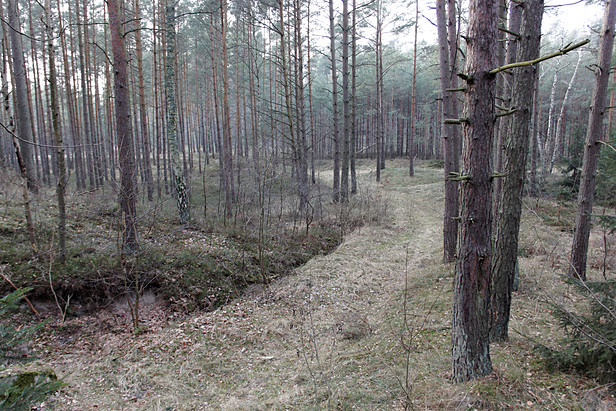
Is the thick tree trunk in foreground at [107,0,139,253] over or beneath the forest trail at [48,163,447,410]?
over

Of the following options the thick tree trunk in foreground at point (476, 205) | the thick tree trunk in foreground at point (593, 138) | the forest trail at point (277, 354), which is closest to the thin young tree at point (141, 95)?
the forest trail at point (277, 354)

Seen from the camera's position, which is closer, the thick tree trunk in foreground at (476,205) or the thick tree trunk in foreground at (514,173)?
the thick tree trunk in foreground at (476,205)

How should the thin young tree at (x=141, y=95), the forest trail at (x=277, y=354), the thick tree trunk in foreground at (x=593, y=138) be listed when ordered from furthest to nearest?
the thin young tree at (x=141, y=95), the thick tree trunk in foreground at (x=593, y=138), the forest trail at (x=277, y=354)

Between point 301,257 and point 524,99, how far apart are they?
637 cm

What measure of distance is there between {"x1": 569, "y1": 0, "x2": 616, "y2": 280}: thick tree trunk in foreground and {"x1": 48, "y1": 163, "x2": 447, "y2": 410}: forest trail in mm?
2649

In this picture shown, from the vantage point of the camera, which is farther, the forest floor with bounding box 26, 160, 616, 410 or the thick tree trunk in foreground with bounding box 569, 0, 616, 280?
the thick tree trunk in foreground with bounding box 569, 0, 616, 280

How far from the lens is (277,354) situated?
5.06m

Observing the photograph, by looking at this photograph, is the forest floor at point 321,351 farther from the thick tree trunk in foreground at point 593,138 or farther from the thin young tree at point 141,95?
the thin young tree at point 141,95

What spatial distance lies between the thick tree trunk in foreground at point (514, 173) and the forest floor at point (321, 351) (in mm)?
451

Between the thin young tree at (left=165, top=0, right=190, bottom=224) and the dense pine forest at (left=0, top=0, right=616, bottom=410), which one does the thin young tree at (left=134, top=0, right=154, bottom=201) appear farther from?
the dense pine forest at (left=0, top=0, right=616, bottom=410)

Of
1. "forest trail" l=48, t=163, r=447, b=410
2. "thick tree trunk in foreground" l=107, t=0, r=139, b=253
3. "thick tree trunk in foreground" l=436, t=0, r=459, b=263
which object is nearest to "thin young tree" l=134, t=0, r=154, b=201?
"thick tree trunk in foreground" l=107, t=0, r=139, b=253

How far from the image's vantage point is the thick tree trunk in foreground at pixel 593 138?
5.92 m

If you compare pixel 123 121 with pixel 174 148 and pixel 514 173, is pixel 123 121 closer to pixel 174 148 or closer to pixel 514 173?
pixel 174 148

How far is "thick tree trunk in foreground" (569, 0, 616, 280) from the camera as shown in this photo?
5.92 metres
